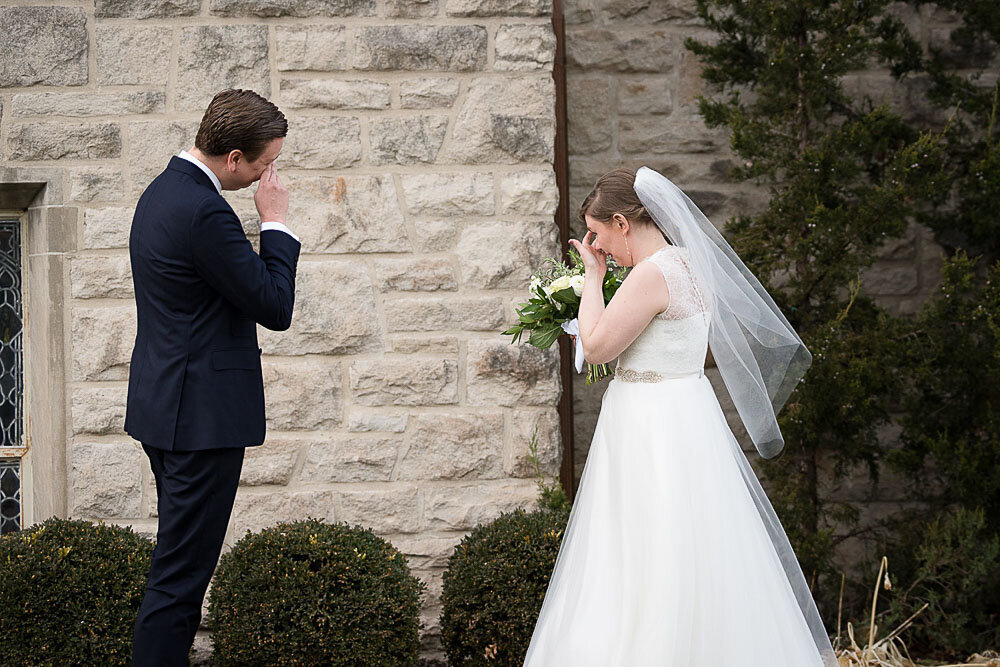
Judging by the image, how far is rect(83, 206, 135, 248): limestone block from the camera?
421cm

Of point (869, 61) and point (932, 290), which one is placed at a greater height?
point (869, 61)

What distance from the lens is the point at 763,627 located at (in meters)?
3.00

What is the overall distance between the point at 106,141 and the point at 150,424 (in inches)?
72.4

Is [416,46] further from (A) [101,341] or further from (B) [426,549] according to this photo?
(B) [426,549]

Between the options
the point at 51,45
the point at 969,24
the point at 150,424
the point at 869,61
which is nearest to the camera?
the point at 150,424

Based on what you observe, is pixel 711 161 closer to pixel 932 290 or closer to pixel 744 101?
pixel 744 101

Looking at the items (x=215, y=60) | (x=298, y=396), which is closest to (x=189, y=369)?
(x=298, y=396)

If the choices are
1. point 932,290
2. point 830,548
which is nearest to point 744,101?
point 932,290

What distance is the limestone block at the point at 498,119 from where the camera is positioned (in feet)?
14.2

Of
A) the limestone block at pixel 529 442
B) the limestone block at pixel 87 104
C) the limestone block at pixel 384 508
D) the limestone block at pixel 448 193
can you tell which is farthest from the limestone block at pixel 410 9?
the limestone block at pixel 384 508

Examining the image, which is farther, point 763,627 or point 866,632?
point 866,632

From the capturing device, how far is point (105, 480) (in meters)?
4.23

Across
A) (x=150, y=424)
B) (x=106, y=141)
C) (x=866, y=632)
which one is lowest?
(x=866, y=632)

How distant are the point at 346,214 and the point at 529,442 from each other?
1314 mm
